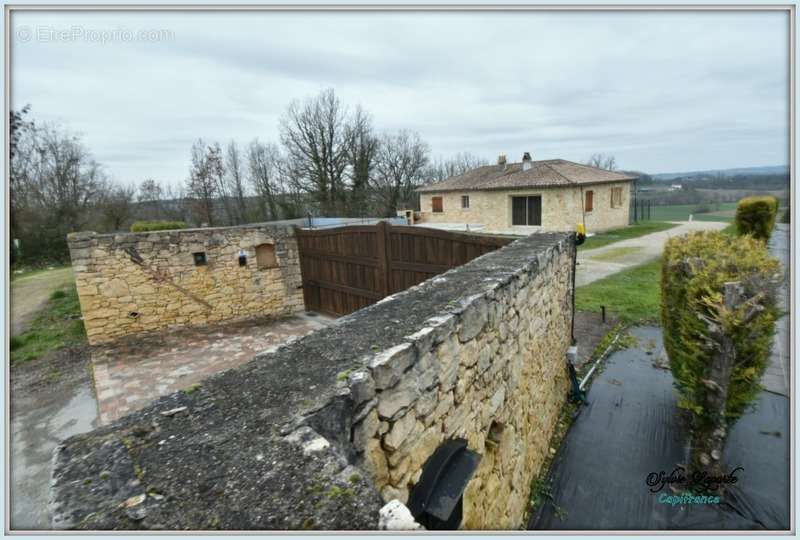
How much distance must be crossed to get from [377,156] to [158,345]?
850 inches

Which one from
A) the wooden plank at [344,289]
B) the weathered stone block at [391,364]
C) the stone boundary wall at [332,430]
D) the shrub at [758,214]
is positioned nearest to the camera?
the stone boundary wall at [332,430]

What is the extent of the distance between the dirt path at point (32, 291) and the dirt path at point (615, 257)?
13721 mm

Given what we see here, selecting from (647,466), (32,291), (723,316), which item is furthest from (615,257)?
(32,291)

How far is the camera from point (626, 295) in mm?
8711

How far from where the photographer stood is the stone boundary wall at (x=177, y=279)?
24.5 ft

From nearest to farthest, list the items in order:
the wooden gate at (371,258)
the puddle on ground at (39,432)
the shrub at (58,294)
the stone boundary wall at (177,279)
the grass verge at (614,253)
→ the puddle on ground at (39,432) → the wooden gate at (371,258) → the stone boundary wall at (177,279) → the shrub at (58,294) → the grass verge at (614,253)

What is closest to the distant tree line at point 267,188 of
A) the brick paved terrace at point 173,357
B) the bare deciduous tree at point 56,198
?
the bare deciduous tree at point 56,198

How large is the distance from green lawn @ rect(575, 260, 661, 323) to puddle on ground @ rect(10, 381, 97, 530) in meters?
8.47

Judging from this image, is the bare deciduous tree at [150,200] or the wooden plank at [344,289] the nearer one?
the wooden plank at [344,289]

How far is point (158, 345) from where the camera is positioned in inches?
294

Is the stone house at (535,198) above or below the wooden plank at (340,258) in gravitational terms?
above

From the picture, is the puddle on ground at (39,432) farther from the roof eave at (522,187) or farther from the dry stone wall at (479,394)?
the roof eave at (522,187)

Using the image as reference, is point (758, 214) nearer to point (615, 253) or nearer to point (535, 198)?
point (615, 253)

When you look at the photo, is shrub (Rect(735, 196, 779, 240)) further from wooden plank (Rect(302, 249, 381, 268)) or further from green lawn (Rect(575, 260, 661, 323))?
wooden plank (Rect(302, 249, 381, 268))
